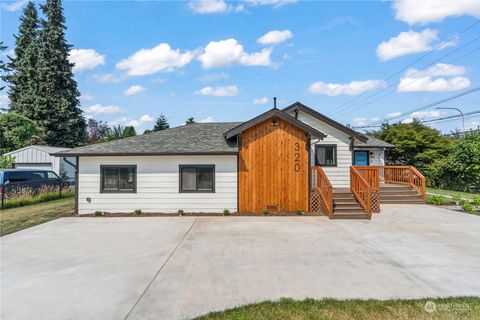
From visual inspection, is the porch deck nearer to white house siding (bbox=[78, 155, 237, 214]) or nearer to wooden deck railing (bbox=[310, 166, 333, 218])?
wooden deck railing (bbox=[310, 166, 333, 218])

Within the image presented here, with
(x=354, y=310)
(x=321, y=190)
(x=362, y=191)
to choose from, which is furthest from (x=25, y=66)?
(x=354, y=310)

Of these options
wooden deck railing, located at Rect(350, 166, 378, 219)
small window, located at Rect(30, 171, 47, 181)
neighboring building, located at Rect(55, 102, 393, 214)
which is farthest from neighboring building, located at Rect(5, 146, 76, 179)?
wooden deck railing, located at Rect(350, 166, 378, 219)

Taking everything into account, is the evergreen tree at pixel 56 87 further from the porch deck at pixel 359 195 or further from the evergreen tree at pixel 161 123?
the porch deck at pixel 359 195

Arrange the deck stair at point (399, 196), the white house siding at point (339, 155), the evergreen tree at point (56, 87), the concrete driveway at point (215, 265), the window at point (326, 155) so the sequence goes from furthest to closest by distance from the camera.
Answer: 1. the evergreen tree at point (56, 87)
2. the window at point (326, 155)
3. the white house siding at point (339, 155)
4. the deck stair at point (399, 196)
5. the concrete driveway at point (215, 265)

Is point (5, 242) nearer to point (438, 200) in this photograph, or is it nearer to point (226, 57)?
point (226, 57)

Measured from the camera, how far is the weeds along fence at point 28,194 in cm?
1242

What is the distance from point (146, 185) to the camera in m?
11.1

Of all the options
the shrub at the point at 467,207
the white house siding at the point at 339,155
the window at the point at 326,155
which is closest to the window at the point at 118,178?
the white house siding at the point at 339,155

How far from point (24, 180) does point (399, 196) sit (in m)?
19.9

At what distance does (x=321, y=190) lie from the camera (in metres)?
10.9

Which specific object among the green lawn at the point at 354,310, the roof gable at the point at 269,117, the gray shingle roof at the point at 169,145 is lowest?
the green lawn at the point at 354,310

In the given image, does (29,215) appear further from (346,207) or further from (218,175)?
(346,207)

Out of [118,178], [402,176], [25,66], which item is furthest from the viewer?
[25,66]

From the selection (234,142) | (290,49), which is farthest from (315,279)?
(290,49)
